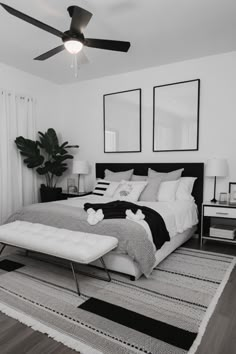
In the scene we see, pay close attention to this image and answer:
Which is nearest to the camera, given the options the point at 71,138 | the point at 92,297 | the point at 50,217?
the point at 92,297

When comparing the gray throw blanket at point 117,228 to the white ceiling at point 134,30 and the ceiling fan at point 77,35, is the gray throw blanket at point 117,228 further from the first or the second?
the white ceiling at point 134,30

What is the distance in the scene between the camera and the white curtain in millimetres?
4262

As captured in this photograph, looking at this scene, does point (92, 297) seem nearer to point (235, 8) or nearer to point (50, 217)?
point (50, 217)

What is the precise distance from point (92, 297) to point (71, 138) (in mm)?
3739

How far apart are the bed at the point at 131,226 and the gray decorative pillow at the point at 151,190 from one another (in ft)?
0.95

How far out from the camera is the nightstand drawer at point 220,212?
338 centimetres

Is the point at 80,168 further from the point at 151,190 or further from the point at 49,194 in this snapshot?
the point at 151,190

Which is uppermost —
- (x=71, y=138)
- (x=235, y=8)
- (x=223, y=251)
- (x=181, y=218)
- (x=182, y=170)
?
(x=235, y=8)

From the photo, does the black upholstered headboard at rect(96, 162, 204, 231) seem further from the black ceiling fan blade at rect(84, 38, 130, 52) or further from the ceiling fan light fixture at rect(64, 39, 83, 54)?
the ceiling fan light fixture at rect(64, 39, 83, 54)

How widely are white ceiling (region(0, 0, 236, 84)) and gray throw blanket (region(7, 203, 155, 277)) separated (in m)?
2.18

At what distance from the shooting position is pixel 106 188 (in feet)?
13.8

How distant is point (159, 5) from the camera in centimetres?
260

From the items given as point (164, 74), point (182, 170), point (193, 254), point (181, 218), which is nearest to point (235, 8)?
point (164, 74)

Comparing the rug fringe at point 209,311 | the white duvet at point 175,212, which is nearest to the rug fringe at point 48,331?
the rug fringe at point 209,311
